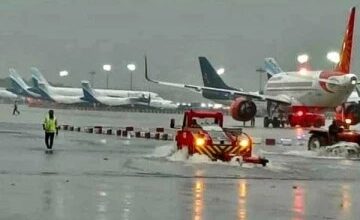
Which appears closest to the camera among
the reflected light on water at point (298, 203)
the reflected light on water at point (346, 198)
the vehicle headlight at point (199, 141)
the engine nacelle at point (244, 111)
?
the reflected light on water at point (298, 203)

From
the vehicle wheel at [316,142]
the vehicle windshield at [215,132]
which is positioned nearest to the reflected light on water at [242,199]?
the vehicle windshield at [215,132]

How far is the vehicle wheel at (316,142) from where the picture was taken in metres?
35.6

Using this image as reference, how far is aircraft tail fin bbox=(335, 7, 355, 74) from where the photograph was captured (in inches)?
2509

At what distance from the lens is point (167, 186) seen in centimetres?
1919

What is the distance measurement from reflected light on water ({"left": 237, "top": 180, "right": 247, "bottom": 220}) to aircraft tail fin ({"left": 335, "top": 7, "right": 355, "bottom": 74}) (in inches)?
1761

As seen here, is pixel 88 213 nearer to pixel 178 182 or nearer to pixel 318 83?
pixel 178 182

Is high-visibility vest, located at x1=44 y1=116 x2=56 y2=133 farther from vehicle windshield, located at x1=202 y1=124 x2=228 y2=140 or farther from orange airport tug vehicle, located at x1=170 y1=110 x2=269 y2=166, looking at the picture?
vehicle windshield, located at x1=202 y1=124 x2=228 y2=140

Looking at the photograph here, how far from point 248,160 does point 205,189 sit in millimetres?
7968

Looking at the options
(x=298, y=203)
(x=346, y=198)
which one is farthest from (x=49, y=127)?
(x=298, y=203)

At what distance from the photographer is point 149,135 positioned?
1810 inches

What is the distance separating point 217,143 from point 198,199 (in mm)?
11503

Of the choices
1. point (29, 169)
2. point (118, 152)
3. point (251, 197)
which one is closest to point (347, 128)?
point (118, 152)

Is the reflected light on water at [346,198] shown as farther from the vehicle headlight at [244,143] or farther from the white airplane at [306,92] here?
the white airplane at [306,92]

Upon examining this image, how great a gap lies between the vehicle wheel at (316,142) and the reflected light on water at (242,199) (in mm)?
15062
